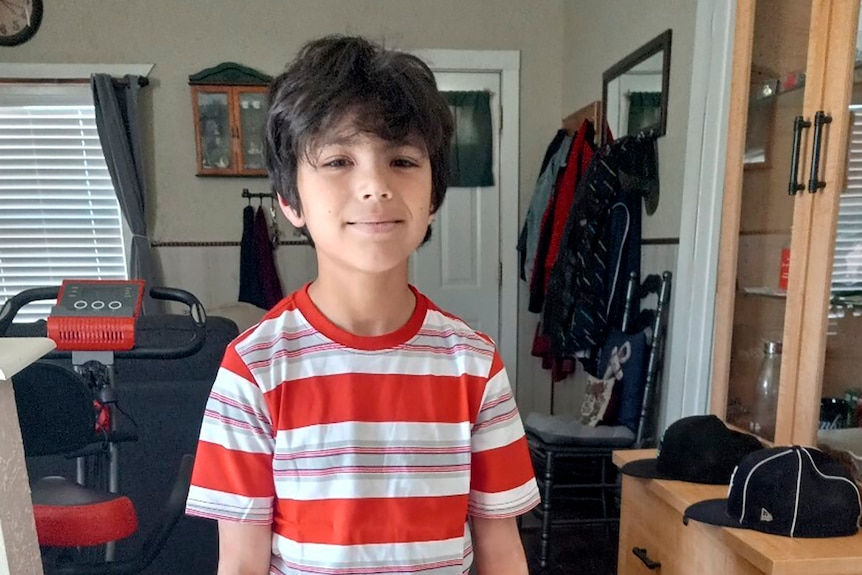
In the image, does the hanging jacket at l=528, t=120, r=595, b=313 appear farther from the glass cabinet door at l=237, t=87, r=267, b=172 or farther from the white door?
the glass cabinet door at l=237, t=87, r=267, b=172

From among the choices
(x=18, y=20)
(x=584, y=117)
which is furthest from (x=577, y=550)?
(x=18, y=20)

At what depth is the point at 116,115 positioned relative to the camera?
2.86m

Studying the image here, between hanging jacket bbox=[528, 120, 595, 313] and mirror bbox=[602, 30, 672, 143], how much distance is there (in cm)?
9

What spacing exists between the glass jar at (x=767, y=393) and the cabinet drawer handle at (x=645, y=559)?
1.26 ft

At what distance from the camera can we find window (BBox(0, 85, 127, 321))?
2.96 meters

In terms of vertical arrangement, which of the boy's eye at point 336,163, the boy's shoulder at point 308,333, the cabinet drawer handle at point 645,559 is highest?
the boy's eye at point 336,163

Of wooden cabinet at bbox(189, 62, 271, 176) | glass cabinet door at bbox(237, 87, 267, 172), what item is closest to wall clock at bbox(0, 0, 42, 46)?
wooden cabinet at bbox(189, 62, 271, 176)

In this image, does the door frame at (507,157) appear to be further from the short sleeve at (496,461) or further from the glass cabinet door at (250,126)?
the short sleeve at (496,461)

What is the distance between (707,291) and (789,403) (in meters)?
0.61

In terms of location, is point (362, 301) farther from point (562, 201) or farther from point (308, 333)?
point (562, 201)

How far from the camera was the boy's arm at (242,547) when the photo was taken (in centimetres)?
66

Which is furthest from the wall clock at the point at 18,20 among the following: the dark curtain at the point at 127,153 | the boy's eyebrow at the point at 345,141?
the boy's eyebrow at the point at 345,141

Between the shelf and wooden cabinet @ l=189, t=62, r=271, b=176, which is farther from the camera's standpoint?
wooden cabinet @ l=189, t=62, r=271, b=176

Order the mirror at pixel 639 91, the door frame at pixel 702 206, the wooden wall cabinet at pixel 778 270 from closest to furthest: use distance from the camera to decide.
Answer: the wooden wall cabinet at pixel 778 270 < the door frame at pixel 702 206 < the mirror at pixel 639 91
